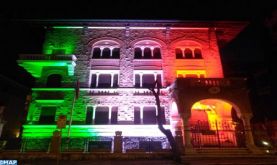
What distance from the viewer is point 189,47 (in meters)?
24.2

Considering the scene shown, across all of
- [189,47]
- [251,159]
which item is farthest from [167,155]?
[189,47]

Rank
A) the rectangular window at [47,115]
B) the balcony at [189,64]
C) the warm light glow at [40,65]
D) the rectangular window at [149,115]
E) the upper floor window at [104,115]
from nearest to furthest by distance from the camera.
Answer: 1. the rectangular window at [47,115]
2. the upper floor window at [104,115]
3. the rectangular window at [149,115]
4. the warm light glow at [40,65]
5. the balcony at [189,64]

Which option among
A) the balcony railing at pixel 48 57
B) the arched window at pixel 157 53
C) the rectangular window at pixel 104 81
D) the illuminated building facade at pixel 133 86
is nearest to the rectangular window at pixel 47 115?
the illuminated building facade at pixel 133 86

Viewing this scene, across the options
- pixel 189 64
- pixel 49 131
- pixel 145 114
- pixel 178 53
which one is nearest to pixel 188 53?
pixel 178 53

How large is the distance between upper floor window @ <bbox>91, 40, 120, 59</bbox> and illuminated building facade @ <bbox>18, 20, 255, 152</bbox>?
11cm

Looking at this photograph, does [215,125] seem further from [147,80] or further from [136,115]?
[147,80]

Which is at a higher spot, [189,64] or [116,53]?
[116,53]

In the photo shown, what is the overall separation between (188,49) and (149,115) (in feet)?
28.6

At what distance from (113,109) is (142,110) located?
2.81m

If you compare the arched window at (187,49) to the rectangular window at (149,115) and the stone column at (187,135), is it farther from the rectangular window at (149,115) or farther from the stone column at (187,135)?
the stone column at (187,135)

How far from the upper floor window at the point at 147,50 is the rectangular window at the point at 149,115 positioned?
5.67 metres

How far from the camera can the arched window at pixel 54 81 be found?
858 inches

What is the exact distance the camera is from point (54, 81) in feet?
72.3

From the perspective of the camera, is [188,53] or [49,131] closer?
[49,131]
